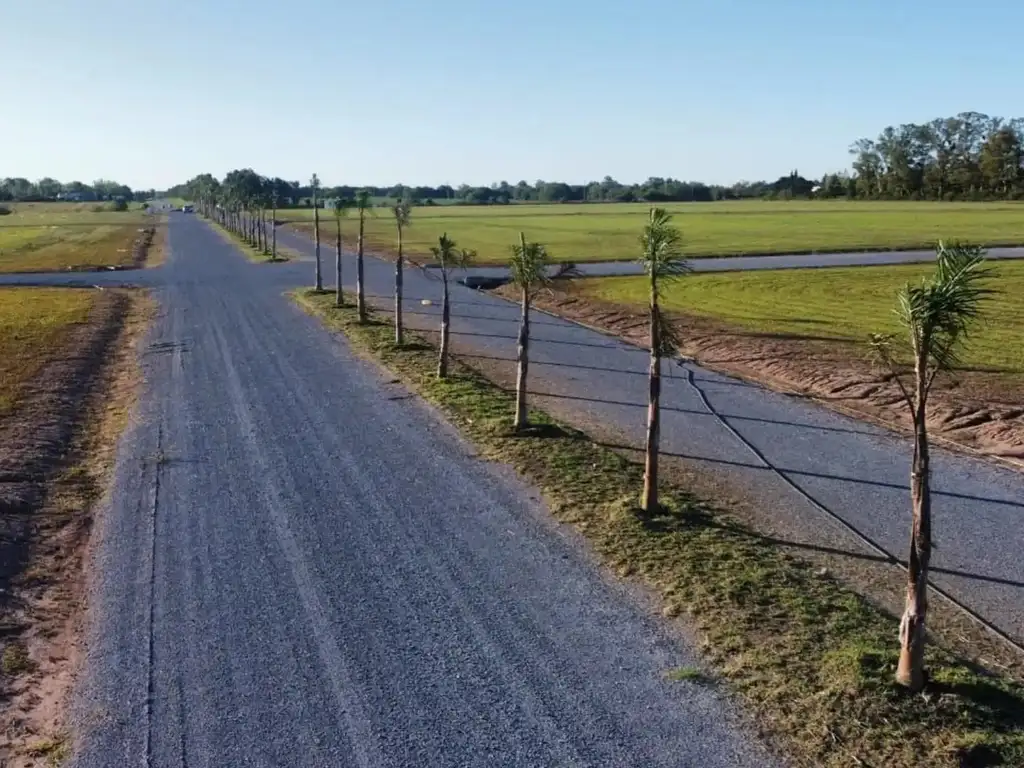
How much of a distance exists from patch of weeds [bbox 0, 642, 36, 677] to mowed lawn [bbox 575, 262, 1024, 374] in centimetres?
2000

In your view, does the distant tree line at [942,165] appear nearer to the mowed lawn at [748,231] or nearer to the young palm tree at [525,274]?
the mowed lawn at [748,231]

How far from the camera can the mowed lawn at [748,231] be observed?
224ft

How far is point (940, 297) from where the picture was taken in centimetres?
798

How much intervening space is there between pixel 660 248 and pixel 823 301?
27.7 m

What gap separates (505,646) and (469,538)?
3.20 metres

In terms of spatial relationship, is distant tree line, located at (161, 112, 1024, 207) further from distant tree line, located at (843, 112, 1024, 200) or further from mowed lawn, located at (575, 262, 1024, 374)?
mowed lawn, located at (575, 262, 1024, 374)

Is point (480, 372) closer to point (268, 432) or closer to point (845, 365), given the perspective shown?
point (268, 432)

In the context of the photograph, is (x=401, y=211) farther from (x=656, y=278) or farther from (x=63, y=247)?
(x=63, y=247)

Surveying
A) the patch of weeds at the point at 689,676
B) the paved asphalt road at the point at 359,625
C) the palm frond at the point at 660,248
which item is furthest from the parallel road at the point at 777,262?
the patch of weeds at the point at 689,676

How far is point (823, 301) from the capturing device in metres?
38.3

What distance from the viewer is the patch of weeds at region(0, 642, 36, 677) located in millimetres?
9391

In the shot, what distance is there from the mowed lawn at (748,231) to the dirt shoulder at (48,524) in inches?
1191

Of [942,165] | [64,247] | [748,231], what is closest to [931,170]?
[942,165]

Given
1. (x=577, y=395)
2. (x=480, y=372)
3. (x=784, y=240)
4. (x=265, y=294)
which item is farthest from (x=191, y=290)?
(x=784, y=240)
